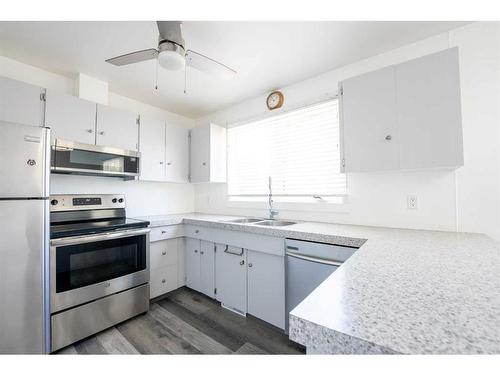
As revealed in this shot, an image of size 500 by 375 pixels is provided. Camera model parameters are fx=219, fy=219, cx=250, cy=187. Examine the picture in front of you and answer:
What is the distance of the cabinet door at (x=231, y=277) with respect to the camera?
211cm

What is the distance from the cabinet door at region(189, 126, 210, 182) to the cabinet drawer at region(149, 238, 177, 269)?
2.88 ft

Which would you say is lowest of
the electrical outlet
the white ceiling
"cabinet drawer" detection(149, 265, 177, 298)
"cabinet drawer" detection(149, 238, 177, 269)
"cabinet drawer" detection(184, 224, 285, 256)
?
"cabinet drawer" detection(149, 265, 177, 298)

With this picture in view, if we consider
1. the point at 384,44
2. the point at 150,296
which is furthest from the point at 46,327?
the point at 384,44

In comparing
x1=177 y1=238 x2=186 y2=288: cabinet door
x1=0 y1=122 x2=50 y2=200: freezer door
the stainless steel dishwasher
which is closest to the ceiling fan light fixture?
x1=0 y1=122 x2=50 y2=200: freezer door

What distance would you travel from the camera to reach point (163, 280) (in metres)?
2.48

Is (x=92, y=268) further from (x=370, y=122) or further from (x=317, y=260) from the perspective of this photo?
(x=370, y=122)

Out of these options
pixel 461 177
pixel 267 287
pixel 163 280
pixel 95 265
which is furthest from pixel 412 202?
pixel 95 265

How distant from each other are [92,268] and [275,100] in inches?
96.8

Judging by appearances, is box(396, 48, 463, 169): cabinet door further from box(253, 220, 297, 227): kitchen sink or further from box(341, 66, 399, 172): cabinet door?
box(253, 220, 297, 227): kitchen sink

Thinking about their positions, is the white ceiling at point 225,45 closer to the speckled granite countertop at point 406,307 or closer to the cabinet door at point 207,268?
the speckled granite countertop at point 406,307

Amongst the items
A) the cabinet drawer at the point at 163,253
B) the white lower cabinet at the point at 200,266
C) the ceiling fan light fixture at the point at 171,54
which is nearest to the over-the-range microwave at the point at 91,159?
the cabinet drawer at the point at 163,253

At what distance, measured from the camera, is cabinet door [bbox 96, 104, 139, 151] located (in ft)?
7.22

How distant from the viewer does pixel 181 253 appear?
2684 millimetres

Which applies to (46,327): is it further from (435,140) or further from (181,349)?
(435,140)
